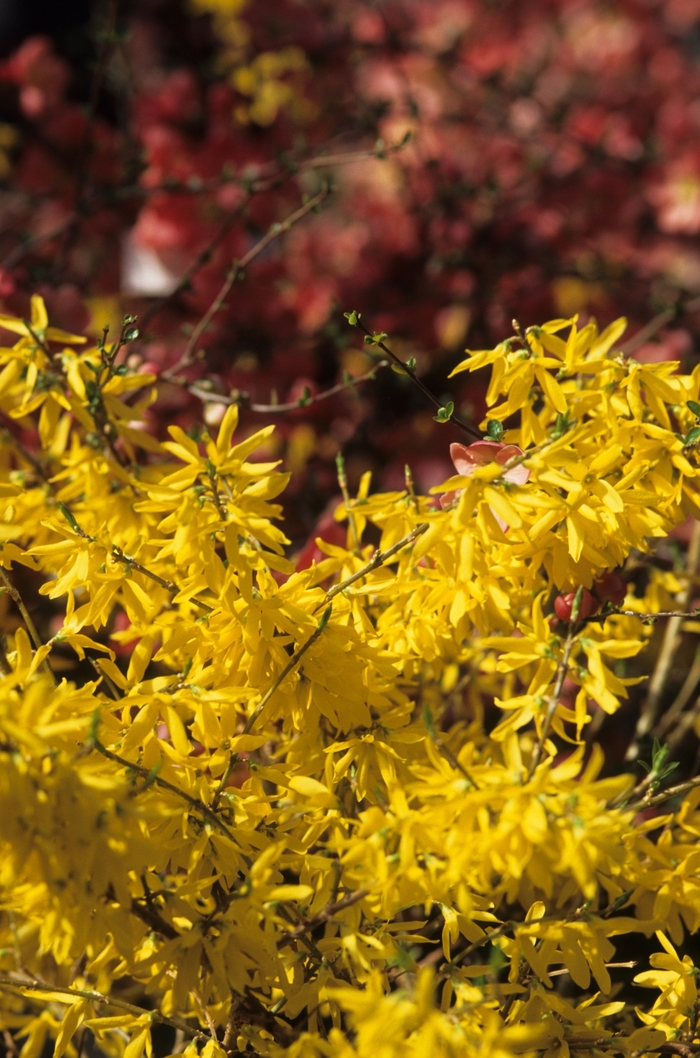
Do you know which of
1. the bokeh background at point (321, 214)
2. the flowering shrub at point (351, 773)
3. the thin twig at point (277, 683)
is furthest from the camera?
the bokeh background at point (321, 214)


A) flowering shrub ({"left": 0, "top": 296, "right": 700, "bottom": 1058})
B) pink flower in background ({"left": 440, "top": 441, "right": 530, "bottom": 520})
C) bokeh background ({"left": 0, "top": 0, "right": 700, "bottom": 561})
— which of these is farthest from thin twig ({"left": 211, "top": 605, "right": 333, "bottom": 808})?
bokeh background ({"left": 0, "top": 0, "right": 700, "bottom": 561})

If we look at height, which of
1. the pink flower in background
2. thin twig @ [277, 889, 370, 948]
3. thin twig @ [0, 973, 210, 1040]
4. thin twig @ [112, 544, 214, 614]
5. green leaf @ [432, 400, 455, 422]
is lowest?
thin twig @ [0, 973, 210, 1040]

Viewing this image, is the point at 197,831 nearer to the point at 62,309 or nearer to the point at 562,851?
the point at 562,851

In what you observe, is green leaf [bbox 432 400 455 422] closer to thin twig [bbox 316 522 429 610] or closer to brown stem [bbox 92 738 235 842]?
thin twig [bbox 316 522 429 610]

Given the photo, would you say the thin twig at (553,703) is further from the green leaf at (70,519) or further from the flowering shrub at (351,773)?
Answer: the green leaf at (70,519)

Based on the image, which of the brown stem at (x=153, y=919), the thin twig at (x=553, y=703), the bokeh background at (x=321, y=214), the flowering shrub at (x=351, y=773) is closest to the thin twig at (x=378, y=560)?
the flowering shrub at (x=351, y=773)
